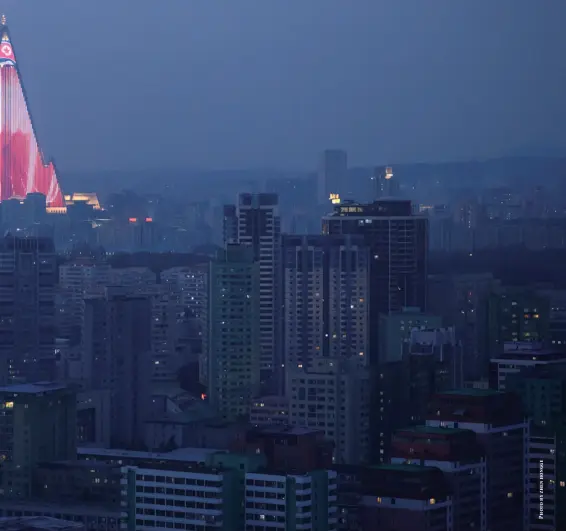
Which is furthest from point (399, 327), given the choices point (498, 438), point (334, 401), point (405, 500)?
point (405, 500)

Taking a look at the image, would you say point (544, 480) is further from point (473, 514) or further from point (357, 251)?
point (357, 251)

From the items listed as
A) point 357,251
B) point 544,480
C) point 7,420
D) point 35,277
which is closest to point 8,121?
point 35,277

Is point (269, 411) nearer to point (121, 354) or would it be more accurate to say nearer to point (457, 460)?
point (121, 354)

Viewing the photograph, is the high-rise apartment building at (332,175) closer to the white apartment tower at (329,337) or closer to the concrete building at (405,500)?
the white apartment tower at (329,337)

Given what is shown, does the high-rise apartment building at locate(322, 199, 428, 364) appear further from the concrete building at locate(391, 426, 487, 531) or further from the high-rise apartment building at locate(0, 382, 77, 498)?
the concrete building at locate(391, 426, 487, 531)

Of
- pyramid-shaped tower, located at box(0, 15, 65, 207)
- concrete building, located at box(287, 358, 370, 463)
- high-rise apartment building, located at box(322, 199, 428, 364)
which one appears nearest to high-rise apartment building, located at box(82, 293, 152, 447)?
concrete building, located at box(287, 358, 370, 463)

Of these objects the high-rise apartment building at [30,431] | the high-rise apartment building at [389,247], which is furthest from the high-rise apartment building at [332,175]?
the high-rise apartment building at [30,431]
